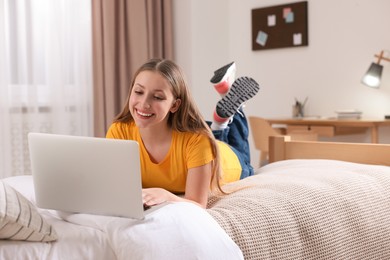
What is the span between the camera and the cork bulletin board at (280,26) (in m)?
4.65

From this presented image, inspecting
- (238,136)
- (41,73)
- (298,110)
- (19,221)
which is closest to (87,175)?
(19,221)

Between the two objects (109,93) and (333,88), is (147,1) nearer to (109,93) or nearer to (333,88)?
(109,93)

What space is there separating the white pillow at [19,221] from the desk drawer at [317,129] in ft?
10.2

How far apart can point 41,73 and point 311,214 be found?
2.72 m

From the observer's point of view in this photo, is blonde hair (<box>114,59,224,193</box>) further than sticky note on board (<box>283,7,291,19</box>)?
No

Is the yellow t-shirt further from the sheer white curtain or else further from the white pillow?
the sheer white curtain

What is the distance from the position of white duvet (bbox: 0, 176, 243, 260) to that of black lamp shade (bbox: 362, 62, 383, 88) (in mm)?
3100

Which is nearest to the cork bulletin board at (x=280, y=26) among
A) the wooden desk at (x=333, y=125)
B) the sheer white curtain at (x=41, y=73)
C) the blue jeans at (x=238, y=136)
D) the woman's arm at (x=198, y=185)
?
the wooden desk at (x=333, y=125)

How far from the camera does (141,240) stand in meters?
1.31

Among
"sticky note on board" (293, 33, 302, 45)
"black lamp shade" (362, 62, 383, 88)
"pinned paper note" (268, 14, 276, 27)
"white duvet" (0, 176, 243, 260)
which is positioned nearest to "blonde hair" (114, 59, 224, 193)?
"white duvet" (0, 176, 243, 260)

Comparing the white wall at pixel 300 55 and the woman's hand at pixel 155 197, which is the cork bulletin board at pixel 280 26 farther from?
the woman's hand at pixel 155 197

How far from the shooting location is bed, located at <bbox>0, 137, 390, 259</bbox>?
1.32 m

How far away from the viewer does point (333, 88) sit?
4555 mm

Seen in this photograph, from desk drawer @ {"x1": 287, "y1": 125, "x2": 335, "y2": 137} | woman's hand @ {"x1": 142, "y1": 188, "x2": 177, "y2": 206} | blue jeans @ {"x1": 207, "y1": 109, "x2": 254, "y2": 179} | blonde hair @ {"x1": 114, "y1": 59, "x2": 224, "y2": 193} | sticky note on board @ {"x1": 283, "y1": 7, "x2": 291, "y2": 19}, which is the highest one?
sticky note on board @ {"x1": 283, "y1": 7, "x2": 291, "y2": 19}
